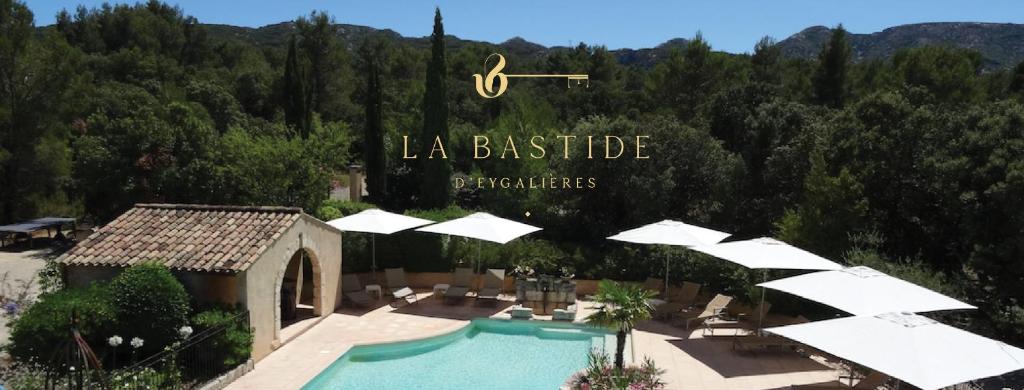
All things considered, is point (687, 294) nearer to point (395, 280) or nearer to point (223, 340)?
point (395, 280)

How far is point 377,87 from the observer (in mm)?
35906

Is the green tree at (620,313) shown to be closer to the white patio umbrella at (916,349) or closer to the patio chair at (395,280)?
the white patio umbrella at (916,349)

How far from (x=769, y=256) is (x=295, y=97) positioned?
1279 inches

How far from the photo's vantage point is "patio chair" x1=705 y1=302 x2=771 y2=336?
626 inches

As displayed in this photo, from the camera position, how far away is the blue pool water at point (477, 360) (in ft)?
44.5

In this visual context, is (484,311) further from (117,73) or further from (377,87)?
(117,73)

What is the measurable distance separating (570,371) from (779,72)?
4193cm

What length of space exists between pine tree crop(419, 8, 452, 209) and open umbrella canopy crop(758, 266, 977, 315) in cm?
1917

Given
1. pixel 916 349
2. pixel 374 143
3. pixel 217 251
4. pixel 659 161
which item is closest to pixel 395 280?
pixel 217 251

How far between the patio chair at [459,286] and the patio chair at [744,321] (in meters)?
6.69

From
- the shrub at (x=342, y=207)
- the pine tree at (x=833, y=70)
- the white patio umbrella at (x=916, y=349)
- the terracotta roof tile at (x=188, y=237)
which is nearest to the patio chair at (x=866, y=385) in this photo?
the white patio umbrella at (x=916, y=349)

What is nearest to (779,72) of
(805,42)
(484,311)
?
(484,311)

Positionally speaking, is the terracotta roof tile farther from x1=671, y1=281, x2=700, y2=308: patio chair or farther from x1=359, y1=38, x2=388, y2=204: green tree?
x1=359, y1=38, x2=388, y2=204: green tree

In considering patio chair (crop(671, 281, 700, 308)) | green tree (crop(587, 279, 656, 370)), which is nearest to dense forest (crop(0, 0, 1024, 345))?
patio chair (crop(671, 281, 700, 308))
